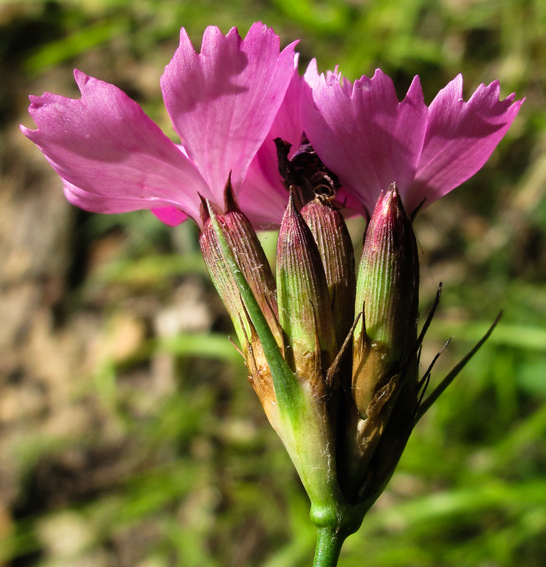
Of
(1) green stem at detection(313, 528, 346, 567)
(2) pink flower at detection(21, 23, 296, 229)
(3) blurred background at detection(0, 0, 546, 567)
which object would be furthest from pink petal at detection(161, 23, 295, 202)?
(3) blurred background at detection(0, 0, 546, 567)

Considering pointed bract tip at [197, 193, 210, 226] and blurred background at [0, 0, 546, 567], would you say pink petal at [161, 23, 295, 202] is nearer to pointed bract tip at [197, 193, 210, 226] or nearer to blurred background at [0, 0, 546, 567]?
pointed bract tip at [197, 193, 210, 226]

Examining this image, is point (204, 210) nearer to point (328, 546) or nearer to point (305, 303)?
point (305, 303)

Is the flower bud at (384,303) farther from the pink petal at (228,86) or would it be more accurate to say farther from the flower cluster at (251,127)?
the pink petal at (228,86)

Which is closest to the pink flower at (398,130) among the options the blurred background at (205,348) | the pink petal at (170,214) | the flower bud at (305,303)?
the flower bud at (305,303)

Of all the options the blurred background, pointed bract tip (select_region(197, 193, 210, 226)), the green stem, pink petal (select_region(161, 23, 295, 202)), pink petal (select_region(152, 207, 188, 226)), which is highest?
pink petal (select_region(161, 23, 295, 202))

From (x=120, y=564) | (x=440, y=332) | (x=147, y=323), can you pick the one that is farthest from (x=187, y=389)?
(x=440, y=332)

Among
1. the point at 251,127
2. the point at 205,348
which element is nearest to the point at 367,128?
the point at 251,127
